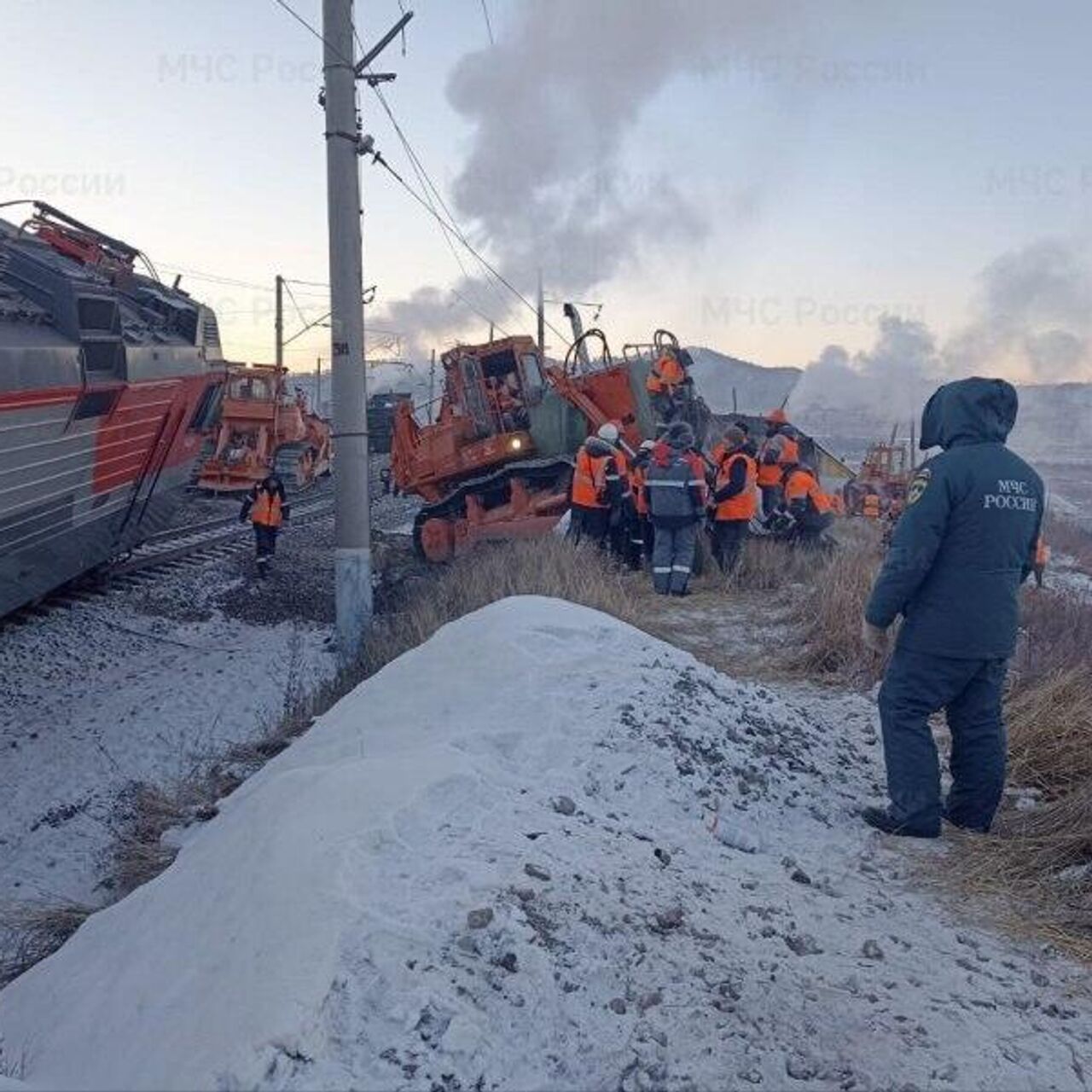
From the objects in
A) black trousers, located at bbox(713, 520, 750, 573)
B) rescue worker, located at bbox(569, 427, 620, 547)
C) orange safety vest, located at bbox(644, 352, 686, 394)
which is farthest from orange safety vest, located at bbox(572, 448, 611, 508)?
orange safety vest, located at bbox(644, 352, 686, 394)

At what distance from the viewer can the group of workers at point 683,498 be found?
8578mm

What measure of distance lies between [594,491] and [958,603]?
5.89 m

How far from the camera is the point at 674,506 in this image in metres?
8.51

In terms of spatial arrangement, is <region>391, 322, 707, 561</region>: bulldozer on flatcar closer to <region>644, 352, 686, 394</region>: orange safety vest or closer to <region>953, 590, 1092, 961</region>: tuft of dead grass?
<region>644, 352, 686, 394</region>: orange safety vest

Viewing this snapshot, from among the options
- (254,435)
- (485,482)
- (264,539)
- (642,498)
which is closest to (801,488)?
(642,498)

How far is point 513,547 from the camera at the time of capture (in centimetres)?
980

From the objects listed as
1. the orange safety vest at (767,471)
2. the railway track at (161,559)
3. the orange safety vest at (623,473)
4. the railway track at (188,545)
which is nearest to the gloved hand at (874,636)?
the orange safety vest at (623,473)

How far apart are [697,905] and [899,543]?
1617mm

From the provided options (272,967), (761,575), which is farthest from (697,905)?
(761,575)

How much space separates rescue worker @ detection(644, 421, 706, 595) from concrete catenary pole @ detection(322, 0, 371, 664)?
2513mm

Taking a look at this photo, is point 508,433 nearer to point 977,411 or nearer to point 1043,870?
point 977,411

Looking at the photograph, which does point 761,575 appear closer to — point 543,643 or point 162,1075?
point 543,643

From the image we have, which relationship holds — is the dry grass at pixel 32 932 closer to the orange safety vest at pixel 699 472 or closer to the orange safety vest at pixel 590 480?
the orange safety vest at pixel 699 472

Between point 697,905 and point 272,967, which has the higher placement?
point 272,967
